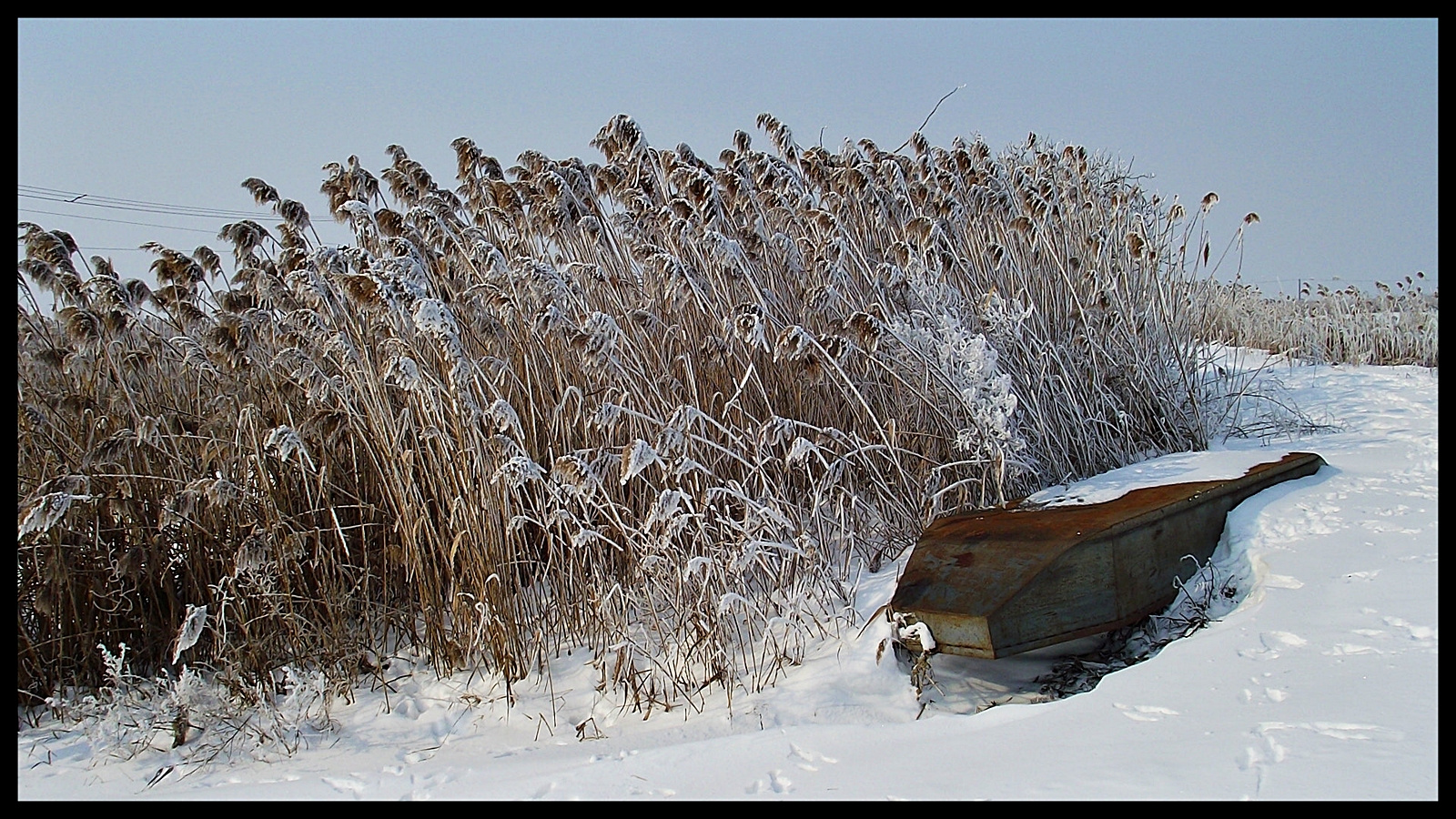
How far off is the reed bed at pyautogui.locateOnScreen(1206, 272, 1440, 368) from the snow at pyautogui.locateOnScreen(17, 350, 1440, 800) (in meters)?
5.21

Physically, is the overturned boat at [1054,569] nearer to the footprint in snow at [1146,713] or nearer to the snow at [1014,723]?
the snow at [1014,723]

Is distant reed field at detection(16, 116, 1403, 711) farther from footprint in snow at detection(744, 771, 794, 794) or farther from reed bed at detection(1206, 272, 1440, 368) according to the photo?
reed bed at detection(1206, 272, 1440, 368)

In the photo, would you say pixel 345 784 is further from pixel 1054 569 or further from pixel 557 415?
pixel 1054 569

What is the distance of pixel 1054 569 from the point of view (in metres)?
2.78

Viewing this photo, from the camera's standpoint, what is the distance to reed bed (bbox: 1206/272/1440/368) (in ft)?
26.3

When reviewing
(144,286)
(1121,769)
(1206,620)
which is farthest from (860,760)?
(144,286)

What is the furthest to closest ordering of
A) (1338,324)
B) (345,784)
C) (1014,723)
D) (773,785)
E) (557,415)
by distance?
(1338,324)
(557,415)
(345,784)
(1014,723)
(773,785)

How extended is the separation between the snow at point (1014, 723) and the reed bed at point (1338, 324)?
205 inches

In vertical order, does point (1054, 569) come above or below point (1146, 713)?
above

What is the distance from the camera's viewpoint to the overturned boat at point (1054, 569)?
8.91ft

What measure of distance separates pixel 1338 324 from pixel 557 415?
805 centimetres

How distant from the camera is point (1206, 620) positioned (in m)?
2.85

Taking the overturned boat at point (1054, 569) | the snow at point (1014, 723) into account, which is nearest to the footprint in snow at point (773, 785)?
the snow at point (1014, 723)

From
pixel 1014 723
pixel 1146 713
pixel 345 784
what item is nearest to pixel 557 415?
pixel 345 784
